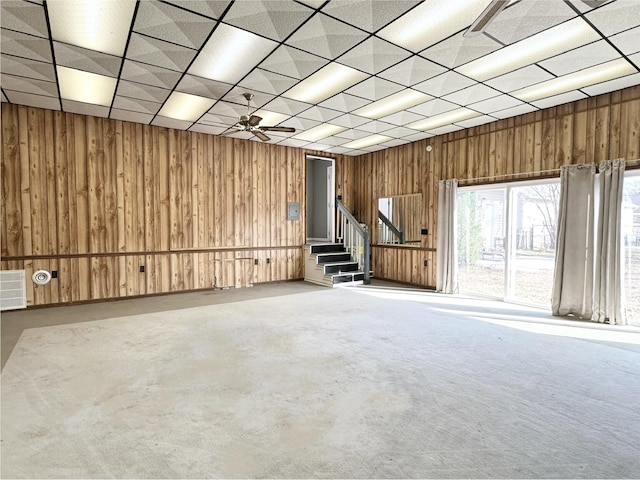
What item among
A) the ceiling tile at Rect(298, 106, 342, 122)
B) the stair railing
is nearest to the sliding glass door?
the stair railing

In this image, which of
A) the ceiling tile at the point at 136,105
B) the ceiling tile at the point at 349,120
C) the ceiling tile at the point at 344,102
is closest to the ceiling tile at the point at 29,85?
the ceiling tile at the point at 136,105

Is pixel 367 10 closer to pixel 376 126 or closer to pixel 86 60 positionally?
pixel 86 60

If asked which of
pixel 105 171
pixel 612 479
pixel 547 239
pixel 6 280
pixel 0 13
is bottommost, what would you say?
pixel 612 479

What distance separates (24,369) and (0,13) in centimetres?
320

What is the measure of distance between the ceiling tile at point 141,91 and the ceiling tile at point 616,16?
494 centimetres

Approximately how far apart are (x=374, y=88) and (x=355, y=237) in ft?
14.8

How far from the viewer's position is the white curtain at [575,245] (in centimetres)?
506

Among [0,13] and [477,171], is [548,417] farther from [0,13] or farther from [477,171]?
[0,13]

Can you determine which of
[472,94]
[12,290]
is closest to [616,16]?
[472,94]

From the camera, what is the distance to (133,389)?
287 cm

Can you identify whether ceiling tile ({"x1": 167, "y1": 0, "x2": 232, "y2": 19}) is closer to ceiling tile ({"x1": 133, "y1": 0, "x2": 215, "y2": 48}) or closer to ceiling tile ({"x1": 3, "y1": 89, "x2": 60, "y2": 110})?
ceiling tile ({"x1": 133, "y1": 0, "x2": 215, "y2": 48})

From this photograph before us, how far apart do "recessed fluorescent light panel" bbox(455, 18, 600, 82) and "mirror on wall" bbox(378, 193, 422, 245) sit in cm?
393

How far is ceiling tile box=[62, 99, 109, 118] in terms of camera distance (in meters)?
5.48

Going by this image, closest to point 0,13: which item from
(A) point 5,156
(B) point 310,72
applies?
(B) point 310,72
